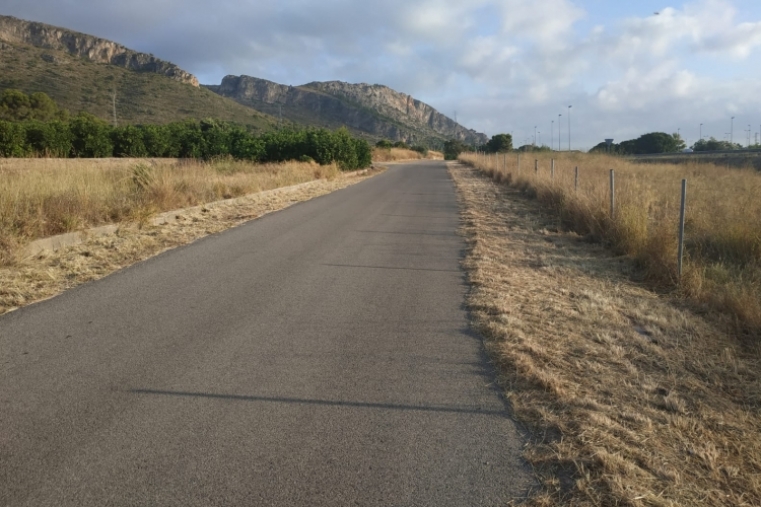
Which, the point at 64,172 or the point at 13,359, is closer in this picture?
the point at 13,359

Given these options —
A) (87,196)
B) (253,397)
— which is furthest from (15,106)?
(253,397)

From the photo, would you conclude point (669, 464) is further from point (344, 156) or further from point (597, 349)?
point (344, 156)

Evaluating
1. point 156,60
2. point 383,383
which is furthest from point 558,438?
point 156,60

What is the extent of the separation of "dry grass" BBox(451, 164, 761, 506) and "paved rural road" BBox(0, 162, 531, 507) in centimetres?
29

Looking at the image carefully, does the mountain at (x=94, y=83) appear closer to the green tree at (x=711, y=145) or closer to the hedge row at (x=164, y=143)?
the hedge row at (x=164, y=143)

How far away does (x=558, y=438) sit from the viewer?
3.35 metres

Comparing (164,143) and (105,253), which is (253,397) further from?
(164,143)

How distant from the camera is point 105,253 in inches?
344

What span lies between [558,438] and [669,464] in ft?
1.98

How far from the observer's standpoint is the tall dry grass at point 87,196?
28.2 ft

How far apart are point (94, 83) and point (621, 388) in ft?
252

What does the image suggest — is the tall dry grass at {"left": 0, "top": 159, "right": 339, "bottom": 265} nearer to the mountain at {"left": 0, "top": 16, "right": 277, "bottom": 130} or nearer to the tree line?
the tree line

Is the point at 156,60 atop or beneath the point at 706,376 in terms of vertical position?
atop

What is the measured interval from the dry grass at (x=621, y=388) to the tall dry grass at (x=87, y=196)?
6.90 m
